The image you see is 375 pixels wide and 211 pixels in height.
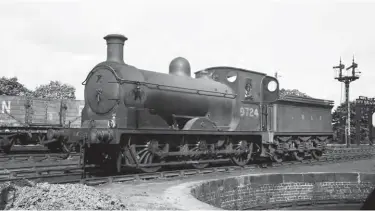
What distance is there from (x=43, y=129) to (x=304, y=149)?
11.8m

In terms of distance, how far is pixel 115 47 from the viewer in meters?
10.7

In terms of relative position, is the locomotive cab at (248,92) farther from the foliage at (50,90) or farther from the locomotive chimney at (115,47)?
the foliage at (50,90)

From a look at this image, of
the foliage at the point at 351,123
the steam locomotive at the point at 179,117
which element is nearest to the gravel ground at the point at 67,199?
the steam locomotive at the point at 179,117

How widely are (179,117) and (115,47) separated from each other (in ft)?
9.03

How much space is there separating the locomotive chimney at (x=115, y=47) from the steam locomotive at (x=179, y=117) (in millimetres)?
28

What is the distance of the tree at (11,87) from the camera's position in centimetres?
4470

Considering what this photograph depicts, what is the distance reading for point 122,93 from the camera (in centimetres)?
1013

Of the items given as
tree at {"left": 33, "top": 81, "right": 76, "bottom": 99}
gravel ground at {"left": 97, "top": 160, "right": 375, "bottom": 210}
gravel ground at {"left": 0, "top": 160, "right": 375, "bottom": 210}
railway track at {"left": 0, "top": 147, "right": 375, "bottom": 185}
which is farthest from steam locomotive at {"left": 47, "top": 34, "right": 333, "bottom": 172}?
tree at {"left": 33, "top": 81, "right": 76, "bottom": 99}

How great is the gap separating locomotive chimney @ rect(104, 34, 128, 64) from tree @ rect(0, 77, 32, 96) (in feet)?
124

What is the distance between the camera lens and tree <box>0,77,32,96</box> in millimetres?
44697

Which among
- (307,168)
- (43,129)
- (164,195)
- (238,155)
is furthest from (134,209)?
(43,129)

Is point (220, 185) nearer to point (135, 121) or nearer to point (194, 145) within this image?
point (194, 145)

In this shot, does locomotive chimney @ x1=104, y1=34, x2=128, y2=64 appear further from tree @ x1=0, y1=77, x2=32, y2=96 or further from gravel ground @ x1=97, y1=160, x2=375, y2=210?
tree @ x1=0, y1=77, x2=32, y2=96

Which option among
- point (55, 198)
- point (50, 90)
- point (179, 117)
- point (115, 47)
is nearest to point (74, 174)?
point (179, 117)
